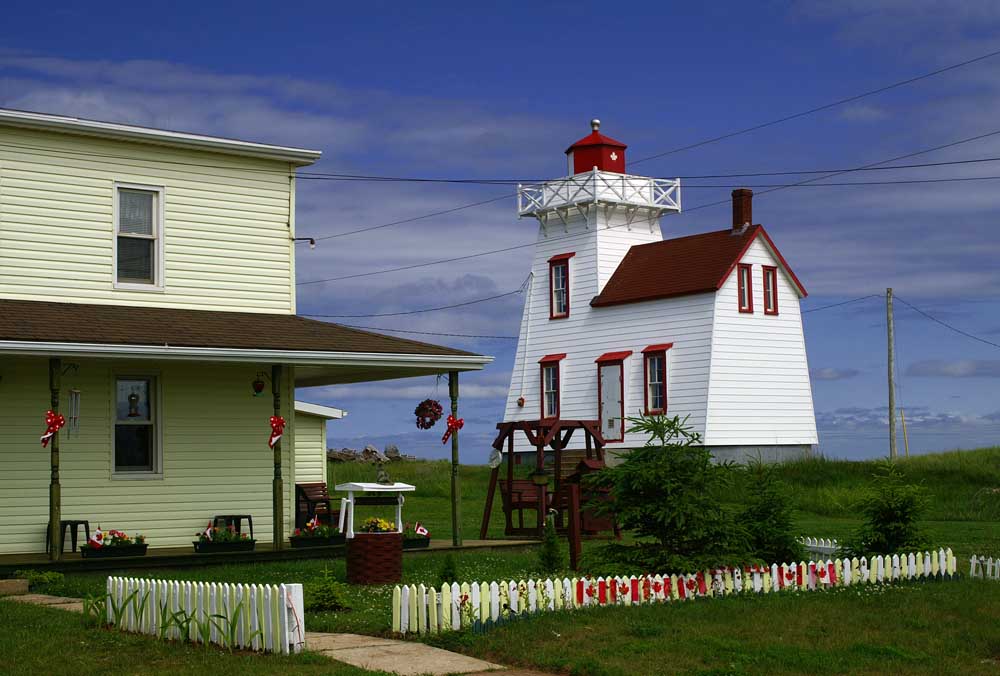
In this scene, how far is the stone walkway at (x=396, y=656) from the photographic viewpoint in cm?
1025

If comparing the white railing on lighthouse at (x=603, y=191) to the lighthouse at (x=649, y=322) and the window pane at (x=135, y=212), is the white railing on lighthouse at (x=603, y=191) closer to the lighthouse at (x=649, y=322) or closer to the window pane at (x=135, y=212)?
the lighthouse at (x=649, y=322)

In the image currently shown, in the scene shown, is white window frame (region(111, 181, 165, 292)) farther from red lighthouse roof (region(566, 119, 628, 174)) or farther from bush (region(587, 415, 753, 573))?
red lighthouse roof (region(566, 119, 628, 174))

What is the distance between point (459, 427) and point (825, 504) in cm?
1421

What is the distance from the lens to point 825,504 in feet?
104

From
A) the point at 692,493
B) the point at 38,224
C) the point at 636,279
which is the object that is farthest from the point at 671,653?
the point at 636,279

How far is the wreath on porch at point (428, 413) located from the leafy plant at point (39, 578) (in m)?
6.67

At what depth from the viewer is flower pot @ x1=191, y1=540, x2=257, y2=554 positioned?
18.9 meters

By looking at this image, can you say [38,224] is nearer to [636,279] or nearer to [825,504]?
[825,504]

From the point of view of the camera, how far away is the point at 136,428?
2016 cm

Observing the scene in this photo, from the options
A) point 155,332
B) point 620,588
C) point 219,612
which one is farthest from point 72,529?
point 620,588

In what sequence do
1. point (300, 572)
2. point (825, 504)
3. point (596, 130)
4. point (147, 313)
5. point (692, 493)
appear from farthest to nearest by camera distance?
point (596, 130) → point (825, 504) → point (147, 313) → point (300, 572) → point (692, 493)

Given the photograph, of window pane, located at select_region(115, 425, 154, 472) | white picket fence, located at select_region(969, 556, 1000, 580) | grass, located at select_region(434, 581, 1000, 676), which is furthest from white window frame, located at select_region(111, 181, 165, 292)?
white picket fence, located at select_region(969, 556, 1000, 580)

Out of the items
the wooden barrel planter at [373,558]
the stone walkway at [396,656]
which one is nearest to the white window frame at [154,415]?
the wooden barrel planter at [373,558]

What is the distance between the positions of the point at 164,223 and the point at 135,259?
0.78 meters
